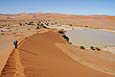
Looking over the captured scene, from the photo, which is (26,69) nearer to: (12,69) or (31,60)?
(12,69)

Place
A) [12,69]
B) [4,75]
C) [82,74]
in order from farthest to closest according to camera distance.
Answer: [82,74] → [12,69] → [4,75]

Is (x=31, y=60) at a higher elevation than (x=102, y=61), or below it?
higher

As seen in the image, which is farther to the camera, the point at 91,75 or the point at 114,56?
the point at 114,56

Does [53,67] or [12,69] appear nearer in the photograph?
[12,69]

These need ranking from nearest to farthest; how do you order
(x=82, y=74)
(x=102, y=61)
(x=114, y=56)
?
1. (x=82, y=74)
2. (x=102, y=61)
3. (x=114, y=56)

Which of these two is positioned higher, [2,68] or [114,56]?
[2,68]

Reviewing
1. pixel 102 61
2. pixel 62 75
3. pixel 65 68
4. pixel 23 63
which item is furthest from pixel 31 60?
pixel 102 61

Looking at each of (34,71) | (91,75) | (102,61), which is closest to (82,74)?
(91,75)

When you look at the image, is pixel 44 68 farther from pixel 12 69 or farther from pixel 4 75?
pixel 4 75

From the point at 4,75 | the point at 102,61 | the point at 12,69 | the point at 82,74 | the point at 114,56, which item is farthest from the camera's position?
the point at 114,56
